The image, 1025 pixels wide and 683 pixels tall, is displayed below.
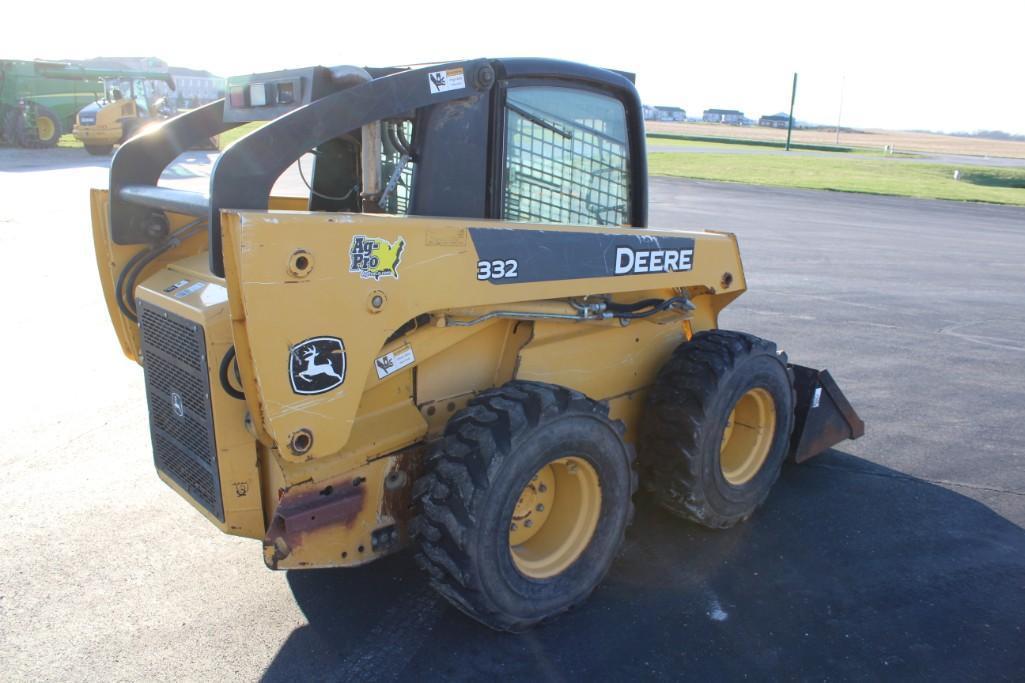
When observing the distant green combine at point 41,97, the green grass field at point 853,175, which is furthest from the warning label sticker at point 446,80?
the distant green combine at point 41,97

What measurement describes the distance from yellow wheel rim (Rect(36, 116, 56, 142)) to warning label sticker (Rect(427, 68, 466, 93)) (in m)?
30.9

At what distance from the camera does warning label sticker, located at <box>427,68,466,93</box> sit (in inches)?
133

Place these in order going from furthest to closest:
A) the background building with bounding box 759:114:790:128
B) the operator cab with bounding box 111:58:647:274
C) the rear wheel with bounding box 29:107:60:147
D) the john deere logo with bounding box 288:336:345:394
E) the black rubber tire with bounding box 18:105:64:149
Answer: the background building with bounding box 759:114:790:128 < the rear wheel with bounding box 29:107:60:147 < the black rubber tire with bounding box 18:105:64:149 < the operator cab with bounding box 111:58:647:274 < the john deere logo with bounding box 288:336:345:394

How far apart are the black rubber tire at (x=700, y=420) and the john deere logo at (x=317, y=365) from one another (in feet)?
6.42

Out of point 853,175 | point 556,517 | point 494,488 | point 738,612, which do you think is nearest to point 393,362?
point 494,488

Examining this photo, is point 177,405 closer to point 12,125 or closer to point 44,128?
point 12,125

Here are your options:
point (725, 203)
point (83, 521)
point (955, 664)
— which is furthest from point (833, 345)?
point (725, 203)

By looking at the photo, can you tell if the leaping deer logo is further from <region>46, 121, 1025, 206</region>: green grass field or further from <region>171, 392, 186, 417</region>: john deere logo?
<region>46, 121, 1025, 206</region>: green grass field

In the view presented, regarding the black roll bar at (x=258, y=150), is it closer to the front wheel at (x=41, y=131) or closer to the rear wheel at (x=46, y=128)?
the front wheel at (x=41, y=131)

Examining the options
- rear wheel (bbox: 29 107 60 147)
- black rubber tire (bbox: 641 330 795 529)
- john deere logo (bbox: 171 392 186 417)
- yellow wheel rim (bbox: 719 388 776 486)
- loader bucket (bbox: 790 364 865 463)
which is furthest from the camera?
rear wheel (bbox: 29 107 60 147)

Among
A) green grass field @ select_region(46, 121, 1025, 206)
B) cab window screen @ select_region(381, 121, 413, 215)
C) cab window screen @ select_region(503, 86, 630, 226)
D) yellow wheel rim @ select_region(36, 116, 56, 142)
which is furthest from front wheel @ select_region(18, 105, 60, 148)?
cab window screen @ select_region(503, 86, 630, 226)

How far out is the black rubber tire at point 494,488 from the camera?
3277mm

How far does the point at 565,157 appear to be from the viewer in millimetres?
4105

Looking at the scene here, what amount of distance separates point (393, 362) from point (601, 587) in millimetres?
1550
